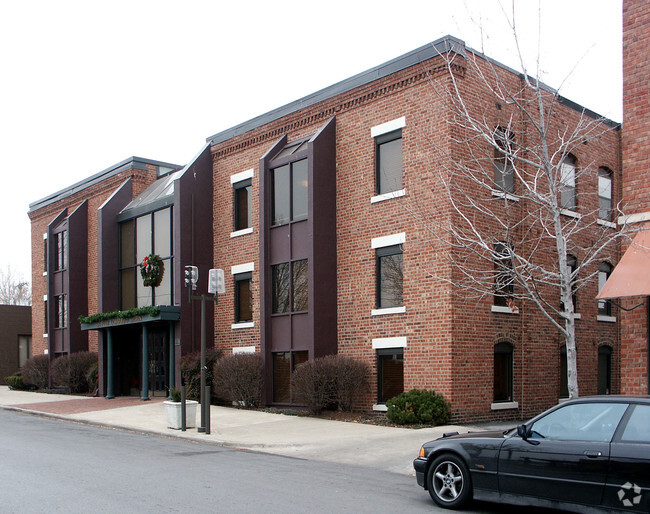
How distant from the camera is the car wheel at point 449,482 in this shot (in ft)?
28.0


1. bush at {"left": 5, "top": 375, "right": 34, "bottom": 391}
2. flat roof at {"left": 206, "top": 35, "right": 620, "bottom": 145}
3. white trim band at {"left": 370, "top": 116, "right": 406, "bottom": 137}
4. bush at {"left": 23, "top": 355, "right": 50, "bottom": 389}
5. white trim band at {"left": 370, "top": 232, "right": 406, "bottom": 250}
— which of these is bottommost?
bush at {"left": 5, "top": 375, "right": 34, "bottom": 391}

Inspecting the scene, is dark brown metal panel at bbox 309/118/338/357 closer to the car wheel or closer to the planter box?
the planter box

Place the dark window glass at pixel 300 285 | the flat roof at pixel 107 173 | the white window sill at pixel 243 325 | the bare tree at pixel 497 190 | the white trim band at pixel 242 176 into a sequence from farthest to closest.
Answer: the flat roof at pixel 107 173 < the white trim band at pixel 242 176 < the white window sill at pixel 243 325 < the dark window glass at pixel 300 285 < the bare tree at pixel 497 190

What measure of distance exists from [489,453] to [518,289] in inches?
463

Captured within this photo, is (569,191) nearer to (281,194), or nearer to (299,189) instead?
(299,189)

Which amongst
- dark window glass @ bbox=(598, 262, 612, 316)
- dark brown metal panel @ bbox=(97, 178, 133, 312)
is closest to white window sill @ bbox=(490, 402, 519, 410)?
dark window glass @ bbox=(598, 262, 612, 316)

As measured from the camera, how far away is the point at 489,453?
27.5 ft

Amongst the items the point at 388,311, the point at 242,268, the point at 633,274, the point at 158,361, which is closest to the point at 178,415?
the point at 388,311

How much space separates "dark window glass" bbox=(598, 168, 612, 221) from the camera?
72.9 ft

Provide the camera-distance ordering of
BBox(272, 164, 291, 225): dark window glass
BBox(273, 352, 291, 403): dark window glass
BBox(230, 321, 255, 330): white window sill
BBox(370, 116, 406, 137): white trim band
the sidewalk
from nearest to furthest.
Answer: the sidewalk
BBox(370, 116, 406, 137): white trim band
BBox(273, 352, 291, 403): dark window glass
BBox(272, 164, 291, 225): dark window glass
BBox(230, 321, 255, 330): white window sill

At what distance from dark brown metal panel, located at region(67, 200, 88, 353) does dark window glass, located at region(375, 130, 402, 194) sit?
1781cm

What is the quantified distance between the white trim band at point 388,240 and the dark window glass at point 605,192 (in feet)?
23.4

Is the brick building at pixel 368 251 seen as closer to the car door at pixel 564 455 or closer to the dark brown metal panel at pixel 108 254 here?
the dark brown metal panel at pixel 108 254

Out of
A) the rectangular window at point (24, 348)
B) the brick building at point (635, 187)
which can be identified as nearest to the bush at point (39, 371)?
the rectangular window at point (24, 348)
